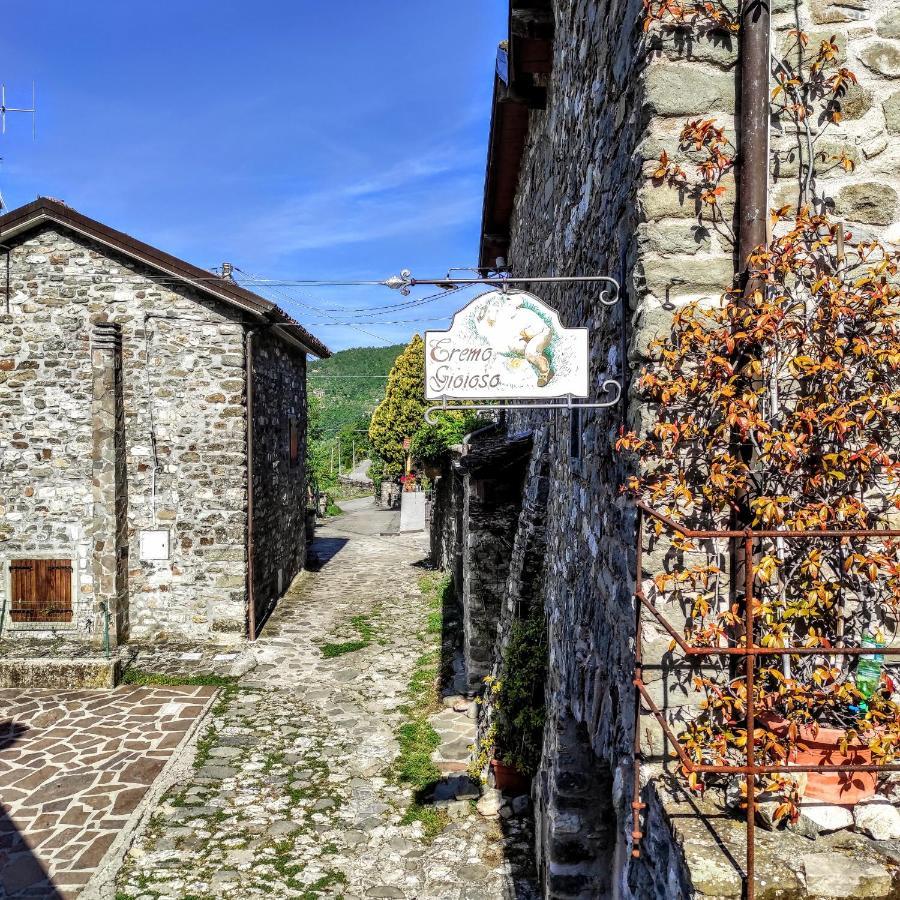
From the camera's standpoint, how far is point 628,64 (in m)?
2.74

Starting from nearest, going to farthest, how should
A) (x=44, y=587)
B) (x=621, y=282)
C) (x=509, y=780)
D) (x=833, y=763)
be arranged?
(x=833, y=763), (x=621, y=282), (x=509, y=780), (x=44, y=587)

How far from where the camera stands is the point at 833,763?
2.17 m

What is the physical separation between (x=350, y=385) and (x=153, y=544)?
59.0m

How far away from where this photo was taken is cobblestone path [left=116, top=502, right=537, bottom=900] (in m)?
5.11

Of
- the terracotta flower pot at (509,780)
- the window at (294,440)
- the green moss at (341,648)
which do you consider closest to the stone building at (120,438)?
the green moss at (341,648)

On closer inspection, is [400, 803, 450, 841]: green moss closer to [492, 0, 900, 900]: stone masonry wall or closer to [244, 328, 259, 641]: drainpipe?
[492, 0, 900, 900]: stone masonry wall

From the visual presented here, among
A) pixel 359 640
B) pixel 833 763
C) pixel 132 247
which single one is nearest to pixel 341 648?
pixel 359 640

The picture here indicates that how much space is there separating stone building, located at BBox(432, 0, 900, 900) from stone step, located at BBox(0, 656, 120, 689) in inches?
254

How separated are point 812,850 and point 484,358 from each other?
6.88 feet

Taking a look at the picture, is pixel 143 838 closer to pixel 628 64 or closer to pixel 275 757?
pixel 275 757

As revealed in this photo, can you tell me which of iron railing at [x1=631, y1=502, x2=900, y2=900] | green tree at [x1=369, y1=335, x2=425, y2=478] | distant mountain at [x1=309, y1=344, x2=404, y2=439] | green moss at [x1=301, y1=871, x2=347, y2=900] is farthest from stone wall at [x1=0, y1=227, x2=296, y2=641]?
distant mountain at [x1=309, y1=344, x2=404, y2=439]

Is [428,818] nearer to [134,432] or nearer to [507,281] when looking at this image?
[507,281]

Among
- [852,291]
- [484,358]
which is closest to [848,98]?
[852,291]

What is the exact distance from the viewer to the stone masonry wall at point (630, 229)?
2.42 m
